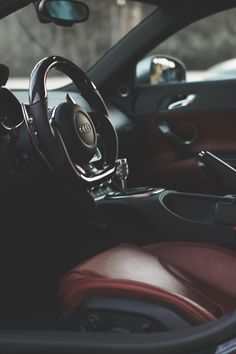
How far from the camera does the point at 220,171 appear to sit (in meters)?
1.82

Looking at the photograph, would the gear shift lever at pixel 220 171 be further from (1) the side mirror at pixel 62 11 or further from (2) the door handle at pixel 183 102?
(2) the door handle at pixel 183 102

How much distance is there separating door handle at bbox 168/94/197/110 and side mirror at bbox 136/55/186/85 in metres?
0.16

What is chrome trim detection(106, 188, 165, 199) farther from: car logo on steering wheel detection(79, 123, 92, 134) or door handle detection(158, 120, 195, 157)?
door handle detection(158, 120, 195, 157)

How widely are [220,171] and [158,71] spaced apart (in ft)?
4.93

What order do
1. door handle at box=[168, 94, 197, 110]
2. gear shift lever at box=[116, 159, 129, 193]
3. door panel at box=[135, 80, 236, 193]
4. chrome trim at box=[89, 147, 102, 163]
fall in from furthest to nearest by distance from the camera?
door handle at box=[168, 94, 197, 110], door panel at box=[135, 80, 236, 193], gear shift lever at box=[116, 159, 129, 193], chrome trim at box=[89, 147, 102, 163]

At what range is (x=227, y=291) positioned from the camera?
1.63m

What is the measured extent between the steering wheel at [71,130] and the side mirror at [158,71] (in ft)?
3.92

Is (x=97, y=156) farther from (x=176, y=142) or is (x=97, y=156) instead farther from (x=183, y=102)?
(x=183, y=102)

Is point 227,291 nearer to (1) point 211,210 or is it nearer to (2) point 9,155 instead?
(1) point 211,210

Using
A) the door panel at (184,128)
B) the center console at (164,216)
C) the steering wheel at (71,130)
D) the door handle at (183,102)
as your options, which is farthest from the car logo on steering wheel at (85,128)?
the door handle at (183,102)

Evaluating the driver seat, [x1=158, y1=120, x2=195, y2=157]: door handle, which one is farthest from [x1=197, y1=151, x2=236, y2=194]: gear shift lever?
[x1=158, y1=120, x2=195, y2=157]: door handle

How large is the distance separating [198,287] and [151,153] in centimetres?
158

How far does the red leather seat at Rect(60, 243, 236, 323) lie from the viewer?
4.92 ft

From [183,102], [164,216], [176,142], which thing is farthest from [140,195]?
[183,102]
